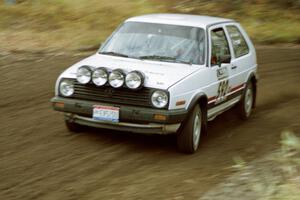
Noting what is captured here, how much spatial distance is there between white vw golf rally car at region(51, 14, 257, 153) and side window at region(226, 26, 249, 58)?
0.32 feet

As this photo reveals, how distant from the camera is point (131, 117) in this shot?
7.25 meters

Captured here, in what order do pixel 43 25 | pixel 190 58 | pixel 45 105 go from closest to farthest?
pixel 190 58, pixel 45 105, pixel 43 25

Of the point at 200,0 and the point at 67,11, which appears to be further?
the point at 200,0

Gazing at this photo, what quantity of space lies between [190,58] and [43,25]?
963 centimetres

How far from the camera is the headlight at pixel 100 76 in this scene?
7.35 m

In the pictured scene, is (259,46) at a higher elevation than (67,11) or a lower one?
lower

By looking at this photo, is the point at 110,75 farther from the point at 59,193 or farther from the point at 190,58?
the point at 59,193

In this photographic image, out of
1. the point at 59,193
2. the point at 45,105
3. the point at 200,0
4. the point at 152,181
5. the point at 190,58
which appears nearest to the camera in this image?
the point at 59,193

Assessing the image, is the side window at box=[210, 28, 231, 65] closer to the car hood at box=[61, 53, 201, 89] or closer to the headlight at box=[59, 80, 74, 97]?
the car hood at box=[61, 53, 201, 89]

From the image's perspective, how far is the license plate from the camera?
734cm

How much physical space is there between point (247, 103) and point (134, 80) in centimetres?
339

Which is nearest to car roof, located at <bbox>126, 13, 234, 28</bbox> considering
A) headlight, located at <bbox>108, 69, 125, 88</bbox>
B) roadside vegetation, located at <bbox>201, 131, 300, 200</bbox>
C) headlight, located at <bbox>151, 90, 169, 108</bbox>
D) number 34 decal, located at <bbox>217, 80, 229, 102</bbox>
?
number 34 decal, located at <bbox>217, 80, 229, 102</bbox>

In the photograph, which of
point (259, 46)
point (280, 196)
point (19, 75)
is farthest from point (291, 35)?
point (280, 196)

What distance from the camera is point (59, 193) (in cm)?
600
